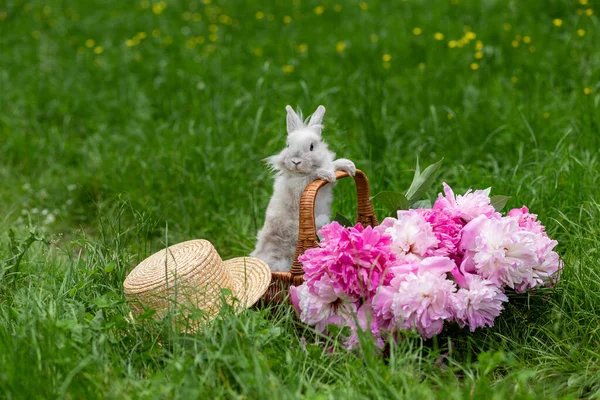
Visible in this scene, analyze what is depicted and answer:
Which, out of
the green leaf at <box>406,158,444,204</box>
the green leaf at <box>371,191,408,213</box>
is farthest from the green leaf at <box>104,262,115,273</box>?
the green leaf at <box>406,158,444,204</box>

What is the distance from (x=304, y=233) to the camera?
282 centimetres

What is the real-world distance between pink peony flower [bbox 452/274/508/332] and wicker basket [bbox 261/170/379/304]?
57cm

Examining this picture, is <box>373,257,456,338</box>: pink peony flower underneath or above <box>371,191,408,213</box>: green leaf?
underneath

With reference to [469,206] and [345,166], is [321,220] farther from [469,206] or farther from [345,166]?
[469,206]

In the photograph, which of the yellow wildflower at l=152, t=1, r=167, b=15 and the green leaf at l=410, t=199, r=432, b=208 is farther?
the yellow wildflower at l=152, t=1, r=167, b=15

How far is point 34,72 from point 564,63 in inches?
165

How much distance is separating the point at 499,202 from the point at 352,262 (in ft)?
2.55

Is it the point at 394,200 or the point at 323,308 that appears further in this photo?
the point at 394,200

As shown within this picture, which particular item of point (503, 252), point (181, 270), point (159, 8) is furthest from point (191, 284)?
point (159, 8)

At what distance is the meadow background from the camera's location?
2.46 metres

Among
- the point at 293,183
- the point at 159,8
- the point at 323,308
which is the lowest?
the point at 323,308

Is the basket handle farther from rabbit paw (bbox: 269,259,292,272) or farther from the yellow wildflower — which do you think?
the yellow wildflower

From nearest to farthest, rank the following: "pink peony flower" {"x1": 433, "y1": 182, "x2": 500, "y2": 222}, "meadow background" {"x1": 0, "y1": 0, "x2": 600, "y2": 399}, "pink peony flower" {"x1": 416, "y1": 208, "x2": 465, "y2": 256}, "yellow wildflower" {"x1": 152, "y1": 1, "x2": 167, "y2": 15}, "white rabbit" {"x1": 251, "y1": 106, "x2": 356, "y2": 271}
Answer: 1. "meadow background" {"x1": 0, "y1": 0, "x2": 600, "y2": 399}
2. "pink peony flower" {"x1": 416, "y1": 208, "x2": 465, "y2": 256}
3. "pink peony flower" {"x1": 433, "y1": 182, "x2": 500, "y2": 222}
4. "white rabbit" {"x1": 251, "y1": 106, "x2": 356, "y2": 271}
5. "yellow wildflower" {"x1": 152, "y1": 1, "x2": 167, "y2": 15}

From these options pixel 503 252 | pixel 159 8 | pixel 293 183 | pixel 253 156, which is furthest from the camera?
pixel 159 8
